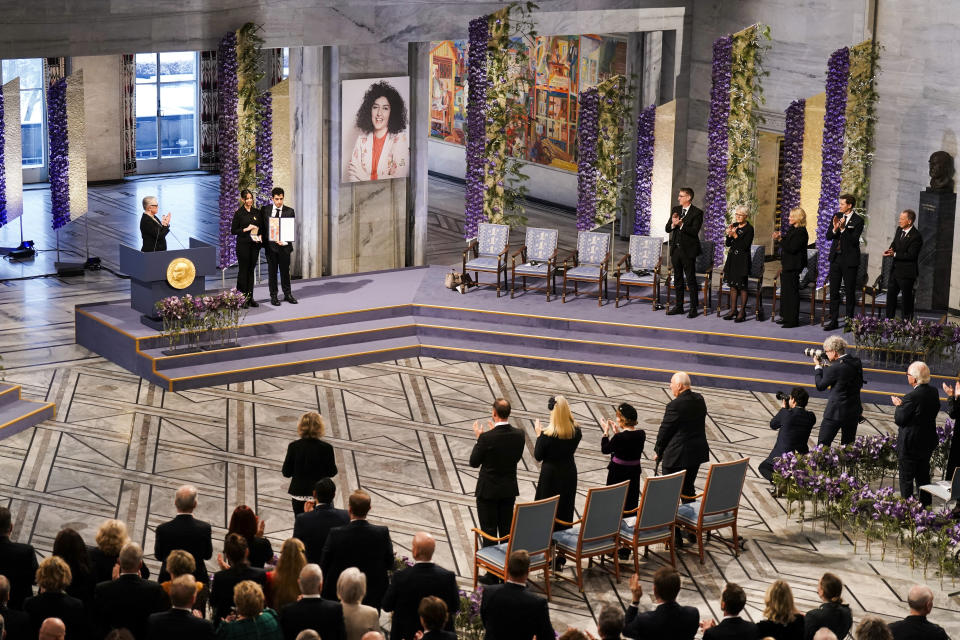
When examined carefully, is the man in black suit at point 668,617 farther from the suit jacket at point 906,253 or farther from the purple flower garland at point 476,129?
the purple flower garland at point 476,129

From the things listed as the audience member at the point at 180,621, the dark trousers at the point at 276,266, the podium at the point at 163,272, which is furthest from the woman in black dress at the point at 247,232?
the audience member at the point at 180,621

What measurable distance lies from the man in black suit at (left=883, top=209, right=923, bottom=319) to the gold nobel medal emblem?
6.91m

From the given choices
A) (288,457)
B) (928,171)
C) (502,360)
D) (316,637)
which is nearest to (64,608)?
(316,637)

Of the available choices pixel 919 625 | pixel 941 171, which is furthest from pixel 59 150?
pixel 919 625

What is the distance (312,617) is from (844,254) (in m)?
8.99

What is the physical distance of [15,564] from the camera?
679cm

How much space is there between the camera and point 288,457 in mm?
8492

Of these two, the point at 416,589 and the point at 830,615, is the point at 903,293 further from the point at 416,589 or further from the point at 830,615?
the point at 416,589

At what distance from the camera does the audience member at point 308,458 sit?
330 inches

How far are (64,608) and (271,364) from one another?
6.94m

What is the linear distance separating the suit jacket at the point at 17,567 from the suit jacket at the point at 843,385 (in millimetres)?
6160

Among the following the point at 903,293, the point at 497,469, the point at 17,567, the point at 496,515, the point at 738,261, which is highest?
the point at 738,261

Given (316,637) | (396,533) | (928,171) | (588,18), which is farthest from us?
(588,18)

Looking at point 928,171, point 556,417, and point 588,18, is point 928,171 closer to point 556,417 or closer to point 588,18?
point 588,18
